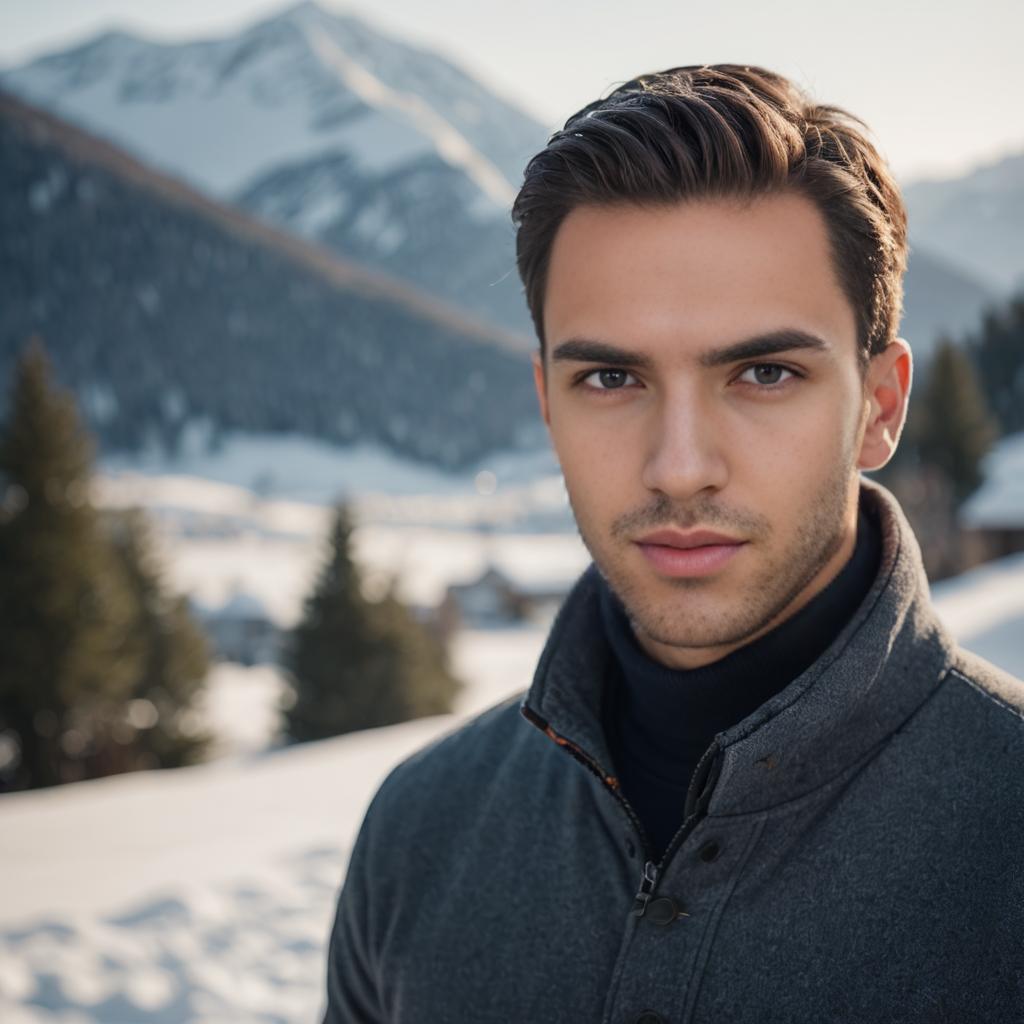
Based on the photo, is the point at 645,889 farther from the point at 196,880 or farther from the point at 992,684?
the point at 196,880

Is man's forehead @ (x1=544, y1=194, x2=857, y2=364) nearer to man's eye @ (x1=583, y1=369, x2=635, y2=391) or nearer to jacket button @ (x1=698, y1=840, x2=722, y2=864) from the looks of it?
man's eye @ (x1=583, y1=369, x2=635, y2=391)

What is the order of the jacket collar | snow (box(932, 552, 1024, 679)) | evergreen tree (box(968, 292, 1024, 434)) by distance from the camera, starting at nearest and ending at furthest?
1. the jacket collar
2. snow (box(932, 552, 1024, 679))
3. evergreen tree (box(968, 292, 1024, 434))

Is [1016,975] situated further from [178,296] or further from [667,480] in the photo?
[178,296]

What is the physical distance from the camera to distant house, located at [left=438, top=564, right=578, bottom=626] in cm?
4756

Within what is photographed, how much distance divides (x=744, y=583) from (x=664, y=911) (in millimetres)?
558

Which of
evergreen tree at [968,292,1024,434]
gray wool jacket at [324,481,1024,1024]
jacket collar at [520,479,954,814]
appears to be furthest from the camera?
evergreen tree at [968,292,1024,434]

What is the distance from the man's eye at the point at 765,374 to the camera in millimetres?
1607

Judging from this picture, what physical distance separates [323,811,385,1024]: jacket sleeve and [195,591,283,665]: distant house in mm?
41529

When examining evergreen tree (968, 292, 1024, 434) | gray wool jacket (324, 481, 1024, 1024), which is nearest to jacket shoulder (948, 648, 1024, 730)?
gray wool jacket (324, 481, 1024, 1024)

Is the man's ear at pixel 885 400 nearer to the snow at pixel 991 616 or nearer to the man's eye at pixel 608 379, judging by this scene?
the man's eye at pixel 608 379

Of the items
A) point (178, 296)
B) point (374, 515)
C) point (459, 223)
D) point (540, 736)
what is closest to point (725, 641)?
point (540, 736)

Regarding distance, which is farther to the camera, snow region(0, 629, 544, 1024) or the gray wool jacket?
snow region(0, 629, 544, 1024)

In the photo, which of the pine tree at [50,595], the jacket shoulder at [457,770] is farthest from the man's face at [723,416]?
the pine tree at [50,595]

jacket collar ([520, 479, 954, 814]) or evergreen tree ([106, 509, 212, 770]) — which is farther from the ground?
jacket collar ([520, 479, 954, 814])
